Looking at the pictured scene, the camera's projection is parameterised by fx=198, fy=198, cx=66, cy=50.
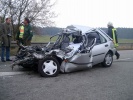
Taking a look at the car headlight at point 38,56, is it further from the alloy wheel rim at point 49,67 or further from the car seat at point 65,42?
the car seat at point 65,42

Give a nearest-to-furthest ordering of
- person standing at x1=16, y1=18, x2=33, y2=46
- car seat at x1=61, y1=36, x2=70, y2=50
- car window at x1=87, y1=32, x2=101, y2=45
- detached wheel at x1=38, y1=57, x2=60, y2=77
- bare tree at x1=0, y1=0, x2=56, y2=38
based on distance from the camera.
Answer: detached wheel at x1=38, y1=57, x2=60, y2=77, car seat at x1=61, y1=36, x2=70, y2=50, car window at x1=87, y1=32, x2=101, y2=45, person standing at x1=16, y1=18, x2=33, y2=46, bare tree at x1=0, y1=0, x2=56, y2=38

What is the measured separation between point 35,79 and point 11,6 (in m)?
10.6

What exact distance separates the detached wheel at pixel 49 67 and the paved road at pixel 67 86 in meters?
0.19

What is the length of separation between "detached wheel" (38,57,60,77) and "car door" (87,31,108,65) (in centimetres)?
155

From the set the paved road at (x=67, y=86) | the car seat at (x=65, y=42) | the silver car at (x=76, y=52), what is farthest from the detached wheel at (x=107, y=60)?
the car seat at (x=65, y=42)

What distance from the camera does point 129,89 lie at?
186 inches

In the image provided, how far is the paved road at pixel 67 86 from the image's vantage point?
4109 millimetres

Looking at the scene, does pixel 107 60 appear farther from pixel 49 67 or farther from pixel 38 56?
pixel 38 56

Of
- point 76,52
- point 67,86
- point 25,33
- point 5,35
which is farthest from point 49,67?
point 5,35

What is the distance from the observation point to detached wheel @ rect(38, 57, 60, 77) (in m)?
5.77

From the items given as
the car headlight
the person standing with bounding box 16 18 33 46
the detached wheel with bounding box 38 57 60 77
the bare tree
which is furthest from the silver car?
the bare tree

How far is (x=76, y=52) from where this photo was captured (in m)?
6.28

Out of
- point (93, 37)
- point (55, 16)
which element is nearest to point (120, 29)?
point (55, 16)

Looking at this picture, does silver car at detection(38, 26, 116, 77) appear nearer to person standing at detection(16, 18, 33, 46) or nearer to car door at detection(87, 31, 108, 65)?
car door at detection(87, 31, 108, 65)
